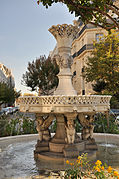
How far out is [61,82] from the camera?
16.8 feet

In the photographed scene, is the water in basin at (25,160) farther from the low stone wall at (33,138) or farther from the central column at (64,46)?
the central column at (64,46)

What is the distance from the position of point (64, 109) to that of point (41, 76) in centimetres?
2454

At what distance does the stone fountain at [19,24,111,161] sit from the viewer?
13.7 feet

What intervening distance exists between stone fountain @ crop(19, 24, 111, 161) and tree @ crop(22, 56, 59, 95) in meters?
23.0

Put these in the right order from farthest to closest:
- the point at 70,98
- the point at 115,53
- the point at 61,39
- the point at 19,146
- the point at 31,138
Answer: the point at 115,53 < the point at 31,138 < the point at 19,146 < the point at 61,39 < the point at 70,98

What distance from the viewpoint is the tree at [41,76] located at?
2867 cm

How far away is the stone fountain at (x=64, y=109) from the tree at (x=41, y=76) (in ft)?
75.3

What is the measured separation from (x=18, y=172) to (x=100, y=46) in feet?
45.0

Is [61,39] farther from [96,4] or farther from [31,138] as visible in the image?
[31,138]

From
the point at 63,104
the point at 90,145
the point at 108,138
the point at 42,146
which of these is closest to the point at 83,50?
the point at 108,138

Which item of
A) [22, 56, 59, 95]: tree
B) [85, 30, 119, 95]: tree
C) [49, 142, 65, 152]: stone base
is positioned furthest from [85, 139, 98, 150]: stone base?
[22, 56, 59, 95]: tree

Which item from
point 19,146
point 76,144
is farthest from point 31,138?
point 76,144

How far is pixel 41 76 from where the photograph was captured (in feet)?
93.2

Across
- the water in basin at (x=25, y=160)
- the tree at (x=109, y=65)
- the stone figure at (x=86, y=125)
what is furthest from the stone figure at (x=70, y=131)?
the tree at (x=109, y=65)
